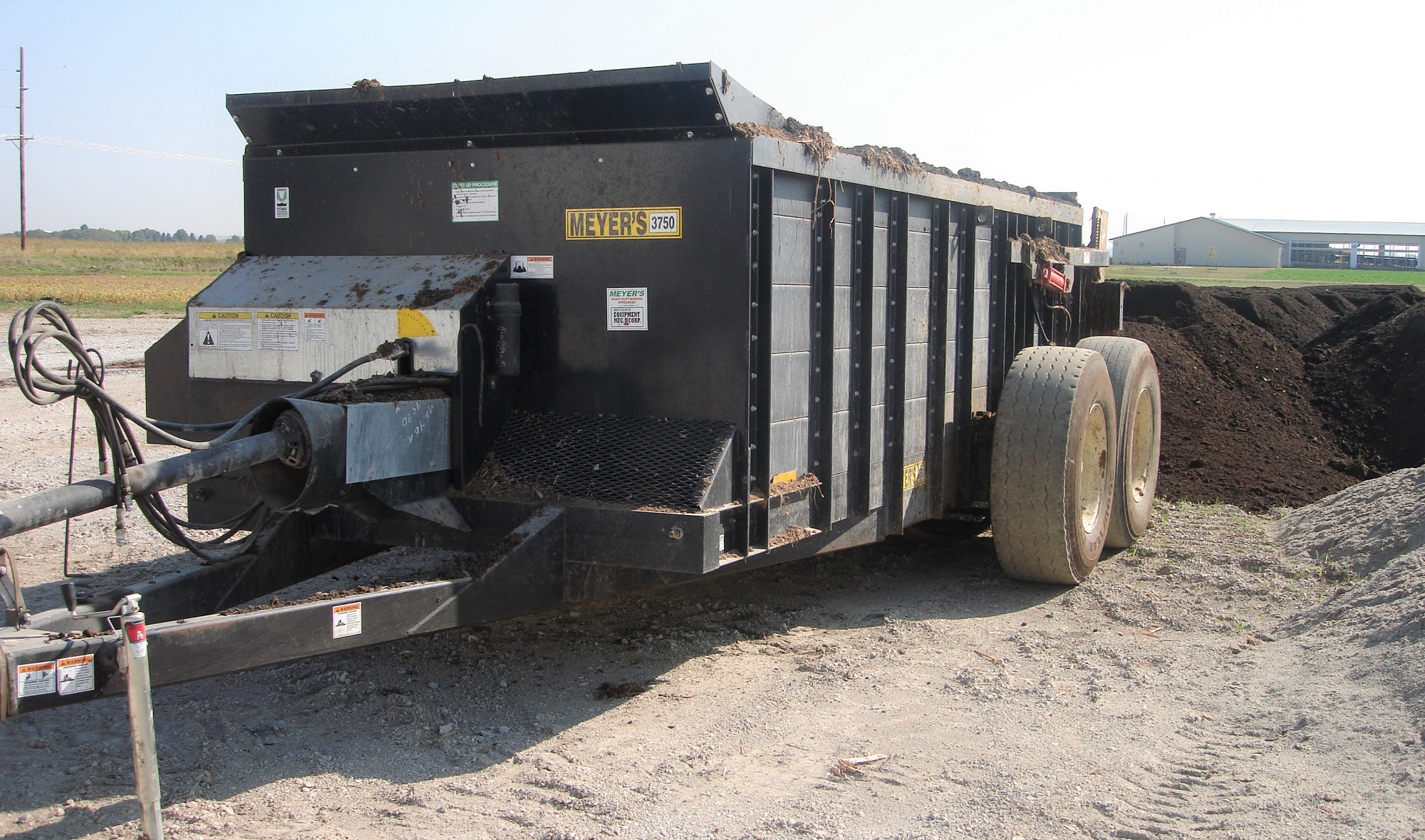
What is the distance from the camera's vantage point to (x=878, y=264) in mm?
5344

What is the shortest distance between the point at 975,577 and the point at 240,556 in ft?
12.9

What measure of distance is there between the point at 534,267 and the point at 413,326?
0.55m

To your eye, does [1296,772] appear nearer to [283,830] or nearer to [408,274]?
[283,830]

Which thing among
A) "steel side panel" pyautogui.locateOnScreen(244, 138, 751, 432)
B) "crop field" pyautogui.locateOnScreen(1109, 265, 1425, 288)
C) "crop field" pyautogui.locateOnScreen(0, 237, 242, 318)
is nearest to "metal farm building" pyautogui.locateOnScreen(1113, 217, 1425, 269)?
"crop field" pyautogui.locateOnScreen(1109, 265, 1425, 288)

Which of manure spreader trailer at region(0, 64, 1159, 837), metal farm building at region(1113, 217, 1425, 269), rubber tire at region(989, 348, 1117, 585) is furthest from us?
metal farm building at region(1113, 217, 1425, 269)

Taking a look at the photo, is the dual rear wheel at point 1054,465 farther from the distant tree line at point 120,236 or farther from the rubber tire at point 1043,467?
the distant tree line at point 120,236

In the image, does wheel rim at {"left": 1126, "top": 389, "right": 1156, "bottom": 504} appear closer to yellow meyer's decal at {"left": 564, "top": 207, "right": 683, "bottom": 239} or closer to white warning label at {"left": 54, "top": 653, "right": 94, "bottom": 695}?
yellow meyer's decal at {"left": 564, "top": 207, "right": 683, "bottom": 239}

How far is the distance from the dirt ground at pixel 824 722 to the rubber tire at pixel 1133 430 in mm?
658

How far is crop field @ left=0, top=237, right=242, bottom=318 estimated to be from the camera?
3181 centimetres

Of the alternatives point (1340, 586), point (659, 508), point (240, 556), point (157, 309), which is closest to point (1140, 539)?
point (1340, 586)

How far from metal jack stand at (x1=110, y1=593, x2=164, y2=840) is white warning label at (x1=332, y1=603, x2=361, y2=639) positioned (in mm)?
604

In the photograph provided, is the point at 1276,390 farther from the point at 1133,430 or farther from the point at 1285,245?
the point at 1285,245

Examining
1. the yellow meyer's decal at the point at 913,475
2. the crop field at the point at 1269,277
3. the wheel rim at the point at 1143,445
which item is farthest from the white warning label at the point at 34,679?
the crop field at the point at 1269,277

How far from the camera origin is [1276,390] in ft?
44.4
